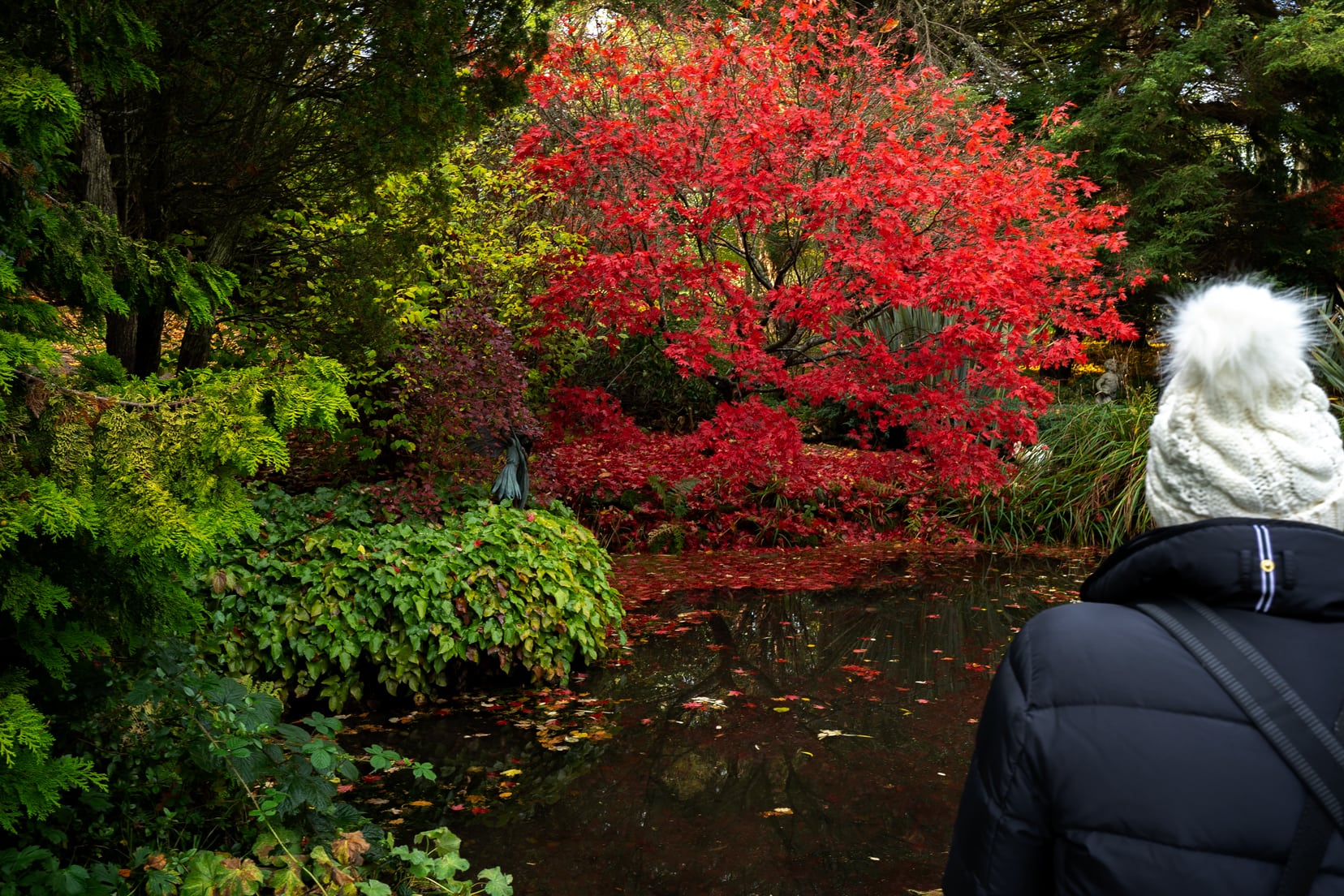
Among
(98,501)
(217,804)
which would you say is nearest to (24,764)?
(98,501)

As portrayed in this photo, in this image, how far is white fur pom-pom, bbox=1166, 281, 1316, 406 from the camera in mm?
1135

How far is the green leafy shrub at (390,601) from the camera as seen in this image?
178 inches

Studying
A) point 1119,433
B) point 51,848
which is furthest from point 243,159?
point 1119,433

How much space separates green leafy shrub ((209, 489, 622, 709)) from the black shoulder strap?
4031 millimetres

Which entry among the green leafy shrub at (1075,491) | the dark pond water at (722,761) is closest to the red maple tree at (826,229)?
the green leafy shrub at (1075,491)

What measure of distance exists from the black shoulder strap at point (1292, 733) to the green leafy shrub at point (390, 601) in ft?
13.2

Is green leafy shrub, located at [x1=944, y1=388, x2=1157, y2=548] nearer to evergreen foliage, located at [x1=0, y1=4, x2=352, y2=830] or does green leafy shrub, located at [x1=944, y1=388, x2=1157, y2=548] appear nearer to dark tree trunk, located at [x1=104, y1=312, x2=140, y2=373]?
dark tree trunk, located at [x1=104, y1=312, x2=140, y2=373]

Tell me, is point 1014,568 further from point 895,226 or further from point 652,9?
point 652,9

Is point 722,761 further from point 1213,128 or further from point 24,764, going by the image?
point 1213,128

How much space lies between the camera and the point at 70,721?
2.58 m

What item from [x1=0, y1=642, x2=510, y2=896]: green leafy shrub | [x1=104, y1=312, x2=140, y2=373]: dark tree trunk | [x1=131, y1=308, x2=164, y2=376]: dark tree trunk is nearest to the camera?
[x1=0, y1=642, x2=510, y2=896]: green leafy shrub

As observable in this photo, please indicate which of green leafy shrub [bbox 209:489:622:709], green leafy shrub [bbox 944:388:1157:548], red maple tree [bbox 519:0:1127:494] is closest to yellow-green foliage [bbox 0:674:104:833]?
green leafy shrub [bbox 209:489:622:709]

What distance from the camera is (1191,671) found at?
1038 millimetres

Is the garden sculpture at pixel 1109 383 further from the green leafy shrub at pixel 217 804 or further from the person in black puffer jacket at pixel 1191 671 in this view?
the person in black puffer jacket at pixel 1191 671
